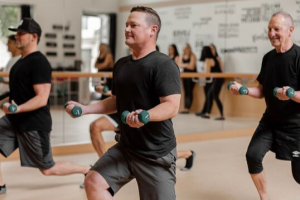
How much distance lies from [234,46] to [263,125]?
18.9 ft

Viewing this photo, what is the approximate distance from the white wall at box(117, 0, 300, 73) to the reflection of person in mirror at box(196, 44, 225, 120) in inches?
5.4

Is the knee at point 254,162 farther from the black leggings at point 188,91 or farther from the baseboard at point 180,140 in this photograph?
the black leggings at point 188,91

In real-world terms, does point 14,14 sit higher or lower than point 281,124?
higher

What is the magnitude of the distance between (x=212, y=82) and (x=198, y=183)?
3678 millimetres

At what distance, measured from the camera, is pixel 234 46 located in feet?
31.4

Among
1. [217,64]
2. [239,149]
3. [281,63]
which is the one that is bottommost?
[239,149]

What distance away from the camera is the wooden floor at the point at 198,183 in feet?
14.6

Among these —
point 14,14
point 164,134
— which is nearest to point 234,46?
point 14,14

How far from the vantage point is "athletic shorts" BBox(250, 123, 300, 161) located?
12.6 ft

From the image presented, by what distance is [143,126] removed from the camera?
2.77 metres

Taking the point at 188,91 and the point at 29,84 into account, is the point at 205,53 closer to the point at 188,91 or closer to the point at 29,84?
the point at 188,91

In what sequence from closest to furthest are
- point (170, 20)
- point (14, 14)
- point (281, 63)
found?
1. point (281, 63)
2. point (14, 14)
3. point (170, 20)

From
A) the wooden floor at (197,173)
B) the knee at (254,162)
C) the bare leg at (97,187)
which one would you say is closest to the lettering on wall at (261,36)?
the wooden floor at (197,173)

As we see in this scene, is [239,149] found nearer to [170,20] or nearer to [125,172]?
[170,20]
